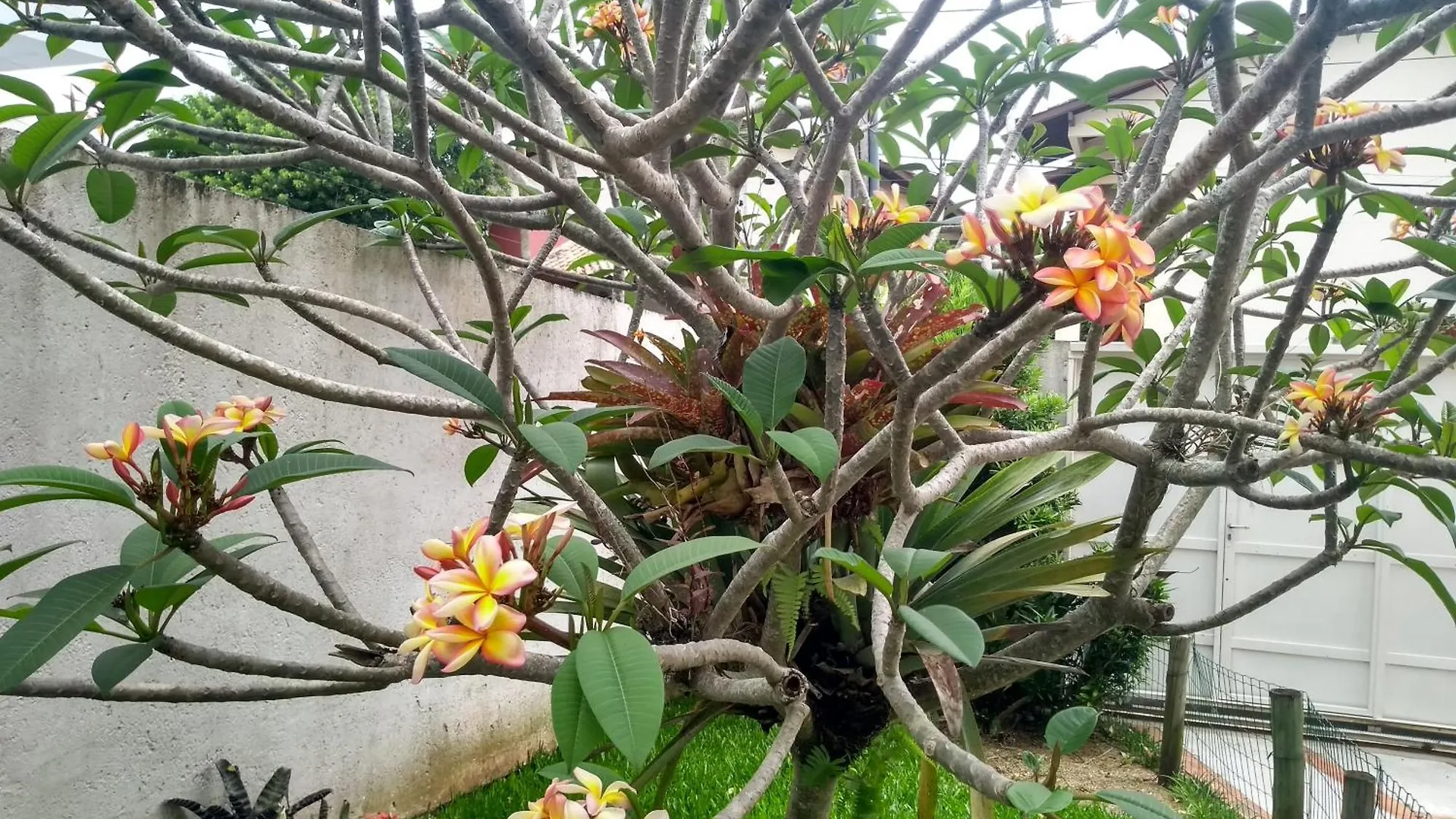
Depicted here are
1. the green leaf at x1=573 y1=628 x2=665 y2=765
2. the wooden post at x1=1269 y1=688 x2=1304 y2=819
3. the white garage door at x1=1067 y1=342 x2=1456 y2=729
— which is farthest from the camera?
the white garage door at x1=1067 y1=342 x2=1456 y2=729

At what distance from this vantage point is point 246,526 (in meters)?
1.74

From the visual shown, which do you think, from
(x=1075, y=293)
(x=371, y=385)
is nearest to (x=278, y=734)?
(x=371, y=385)

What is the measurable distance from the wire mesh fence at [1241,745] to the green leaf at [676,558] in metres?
3.05

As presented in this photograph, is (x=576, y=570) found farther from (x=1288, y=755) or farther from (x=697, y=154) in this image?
(x=1288, y=755)

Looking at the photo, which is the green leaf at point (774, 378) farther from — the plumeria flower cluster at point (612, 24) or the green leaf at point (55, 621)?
the plumeria flower cluster at point (612, 24)

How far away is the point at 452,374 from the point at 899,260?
1.18ft

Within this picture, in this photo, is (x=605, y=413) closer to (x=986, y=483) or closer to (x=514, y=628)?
(x=514, y=628)

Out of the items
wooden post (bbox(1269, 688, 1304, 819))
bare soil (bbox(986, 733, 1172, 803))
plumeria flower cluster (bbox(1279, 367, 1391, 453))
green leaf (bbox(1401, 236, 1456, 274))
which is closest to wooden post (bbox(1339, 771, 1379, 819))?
wooden post (bbox(1269, 688, 1304, 819))

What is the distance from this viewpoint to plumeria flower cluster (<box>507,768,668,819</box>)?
518 mm

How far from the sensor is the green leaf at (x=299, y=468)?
0.60m

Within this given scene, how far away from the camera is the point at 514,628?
1.55 ft

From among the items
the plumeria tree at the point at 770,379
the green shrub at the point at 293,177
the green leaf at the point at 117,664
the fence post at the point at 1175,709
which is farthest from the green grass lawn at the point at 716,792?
the green shrub at the point at 293,177

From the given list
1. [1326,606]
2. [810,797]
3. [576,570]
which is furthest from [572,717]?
[1326,606]

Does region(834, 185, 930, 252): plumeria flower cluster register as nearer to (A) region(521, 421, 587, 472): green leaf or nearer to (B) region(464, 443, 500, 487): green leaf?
(A) region(521, 421, 587, 472): green leaf
